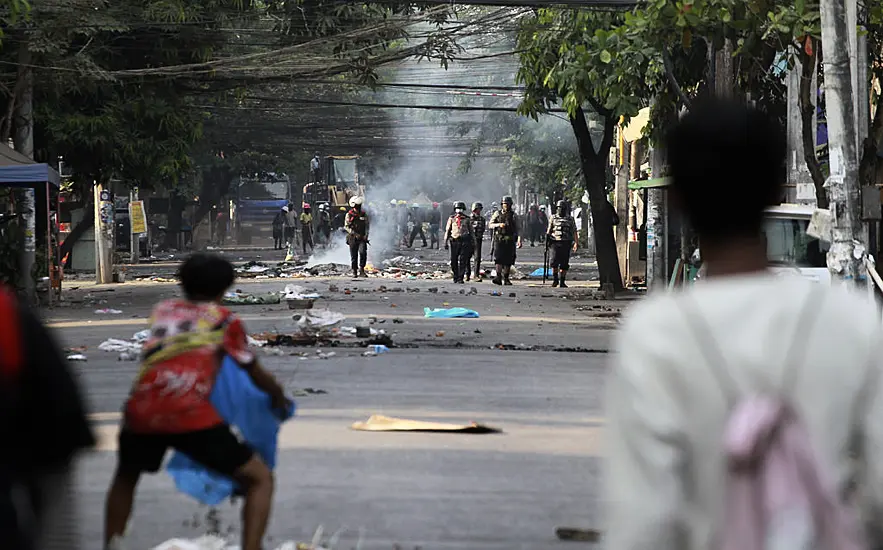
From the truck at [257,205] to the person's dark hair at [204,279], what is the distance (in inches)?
2682

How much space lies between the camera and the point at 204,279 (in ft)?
19.8

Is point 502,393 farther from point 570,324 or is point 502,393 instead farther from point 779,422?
point 779,422

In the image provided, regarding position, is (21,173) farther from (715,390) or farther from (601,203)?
(715,390)

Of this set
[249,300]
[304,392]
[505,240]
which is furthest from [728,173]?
[505,240]

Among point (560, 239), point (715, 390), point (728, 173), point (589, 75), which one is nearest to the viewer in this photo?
point (715, 390)

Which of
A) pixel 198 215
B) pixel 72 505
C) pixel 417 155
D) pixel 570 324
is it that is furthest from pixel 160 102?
pixel 417 155

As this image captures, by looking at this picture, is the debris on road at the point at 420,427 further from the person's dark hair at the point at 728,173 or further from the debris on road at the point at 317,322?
the person's dark hair at the point at 728,173

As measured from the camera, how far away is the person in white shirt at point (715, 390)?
2766mm

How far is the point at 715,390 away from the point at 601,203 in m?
25.4

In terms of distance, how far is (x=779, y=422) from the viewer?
271cm

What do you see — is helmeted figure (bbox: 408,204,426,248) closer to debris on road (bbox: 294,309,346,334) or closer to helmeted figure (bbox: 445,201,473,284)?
helmeted figure (bbox: 445,201,473,284)

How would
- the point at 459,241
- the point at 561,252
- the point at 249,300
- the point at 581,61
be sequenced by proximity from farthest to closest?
the point at 459,241 → the point at 561,252 → the point at 249,300 → the point at 581,61

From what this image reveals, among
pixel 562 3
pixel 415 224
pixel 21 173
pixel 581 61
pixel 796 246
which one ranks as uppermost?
pixel 562 3

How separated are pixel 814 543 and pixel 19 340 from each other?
5.49ft
